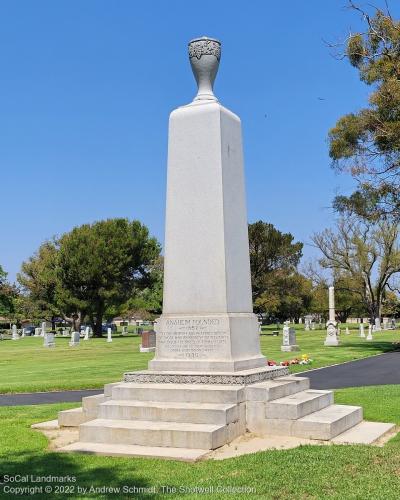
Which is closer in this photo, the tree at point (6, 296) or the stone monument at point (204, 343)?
the stone monument at point (204, 343)

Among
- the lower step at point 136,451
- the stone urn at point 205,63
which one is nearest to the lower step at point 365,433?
the lower step at point 136,451

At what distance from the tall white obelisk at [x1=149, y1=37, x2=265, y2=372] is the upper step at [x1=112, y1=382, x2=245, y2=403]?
1.58 feet

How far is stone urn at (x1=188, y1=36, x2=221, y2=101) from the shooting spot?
33.5 ft

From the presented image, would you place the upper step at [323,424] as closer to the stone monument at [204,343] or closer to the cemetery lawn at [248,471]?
the stone monument at [204,343]

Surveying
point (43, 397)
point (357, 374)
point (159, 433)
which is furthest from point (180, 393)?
point (357, 374)

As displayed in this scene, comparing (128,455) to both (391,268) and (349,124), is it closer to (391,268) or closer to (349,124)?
(349,124)

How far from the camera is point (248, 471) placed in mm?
6160

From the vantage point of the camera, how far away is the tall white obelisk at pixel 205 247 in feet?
30.3

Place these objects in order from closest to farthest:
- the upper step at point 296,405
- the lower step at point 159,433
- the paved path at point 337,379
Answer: the lower step at point 159,433, the upper step at point 296,405, the paved path at point 337,379

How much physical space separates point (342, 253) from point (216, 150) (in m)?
56.6

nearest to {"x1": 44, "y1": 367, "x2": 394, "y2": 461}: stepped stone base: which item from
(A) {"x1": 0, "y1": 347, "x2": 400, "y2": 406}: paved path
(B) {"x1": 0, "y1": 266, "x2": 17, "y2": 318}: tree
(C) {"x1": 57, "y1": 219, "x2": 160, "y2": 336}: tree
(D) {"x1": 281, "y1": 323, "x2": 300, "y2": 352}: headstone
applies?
(A) {"x1": 0, "y1": 347, "x2": 400, "y2": 406}: paved path

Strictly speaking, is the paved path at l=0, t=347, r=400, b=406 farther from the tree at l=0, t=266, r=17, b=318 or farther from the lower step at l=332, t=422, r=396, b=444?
the tree at l=0, t=266, r=17, b=318

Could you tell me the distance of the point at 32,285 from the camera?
74500mm

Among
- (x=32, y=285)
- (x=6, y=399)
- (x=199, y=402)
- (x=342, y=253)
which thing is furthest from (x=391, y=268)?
(x=199, y=402)
